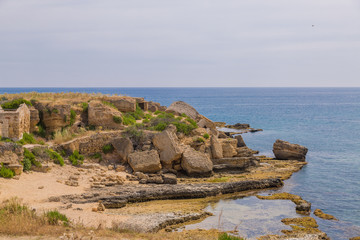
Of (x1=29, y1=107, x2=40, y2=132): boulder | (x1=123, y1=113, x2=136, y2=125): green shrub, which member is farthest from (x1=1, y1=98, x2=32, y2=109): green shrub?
(x1=123, y1=113, x2=136, y2=125): green shrub

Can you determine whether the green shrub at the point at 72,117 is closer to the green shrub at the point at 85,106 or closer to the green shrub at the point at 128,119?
the green shrub at the point at 85,106

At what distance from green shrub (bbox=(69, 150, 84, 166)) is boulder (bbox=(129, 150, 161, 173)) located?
11.0 ft

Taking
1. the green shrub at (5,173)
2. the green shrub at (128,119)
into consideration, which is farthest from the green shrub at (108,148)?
the green shrub at (5,173)

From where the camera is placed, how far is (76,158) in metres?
24.9

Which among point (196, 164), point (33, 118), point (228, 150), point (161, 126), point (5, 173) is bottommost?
point (196, 164)

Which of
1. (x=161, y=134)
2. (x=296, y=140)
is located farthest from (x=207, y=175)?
(x=296, y=140)

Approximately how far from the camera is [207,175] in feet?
85.0

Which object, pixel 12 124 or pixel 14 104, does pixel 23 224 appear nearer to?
pixel 12 124

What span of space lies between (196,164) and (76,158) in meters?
8.30

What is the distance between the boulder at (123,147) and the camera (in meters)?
25.9


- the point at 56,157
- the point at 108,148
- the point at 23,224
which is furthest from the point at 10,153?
the point at 23,224

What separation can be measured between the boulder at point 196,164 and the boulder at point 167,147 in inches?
24.5

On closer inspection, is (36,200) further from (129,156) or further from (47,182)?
(129,156)

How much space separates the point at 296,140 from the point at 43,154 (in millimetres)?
33831
